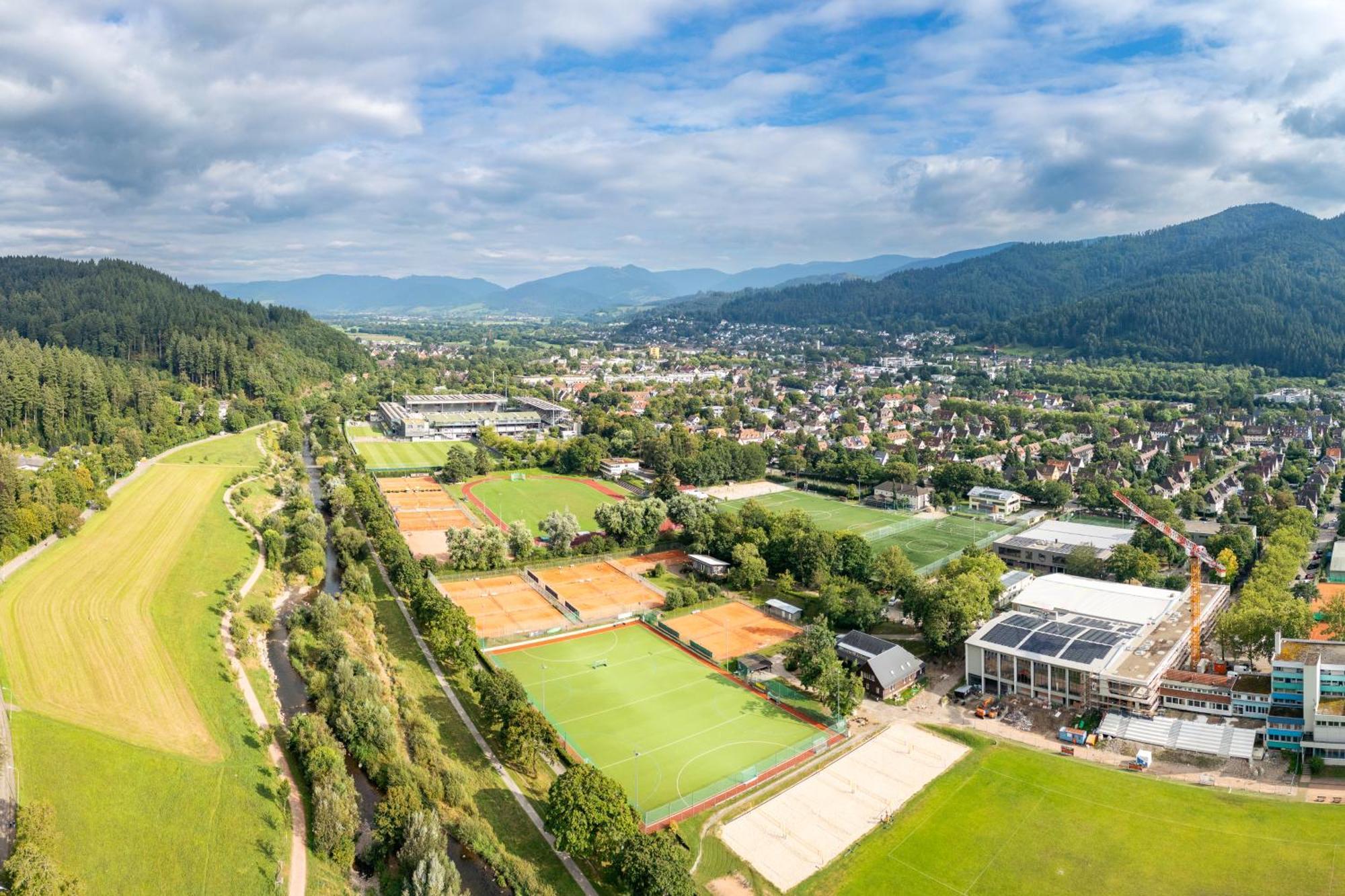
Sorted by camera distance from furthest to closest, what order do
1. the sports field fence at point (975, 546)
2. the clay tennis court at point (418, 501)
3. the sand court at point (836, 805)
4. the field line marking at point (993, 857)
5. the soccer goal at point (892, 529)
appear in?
the clay tennis court at point (418, 501) < the soccer goal at point (892, 529) < the sports field fence at point (975, 546) < the sand court at point (836, 805) < the field line marking at point (993, 857)

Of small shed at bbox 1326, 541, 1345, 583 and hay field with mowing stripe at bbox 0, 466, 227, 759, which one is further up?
hay field with mowing stripe at bbox 0, 466, 227, 759

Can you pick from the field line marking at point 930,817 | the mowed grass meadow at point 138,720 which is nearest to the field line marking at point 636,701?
the mowed grass meadow at point 138,720

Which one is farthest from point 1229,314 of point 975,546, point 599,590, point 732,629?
point 599,590

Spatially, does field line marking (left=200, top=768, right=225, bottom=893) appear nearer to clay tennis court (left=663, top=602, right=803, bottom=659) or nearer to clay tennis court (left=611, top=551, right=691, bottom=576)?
clay tennis court (left=663, top=602, right=803, bottom=659)

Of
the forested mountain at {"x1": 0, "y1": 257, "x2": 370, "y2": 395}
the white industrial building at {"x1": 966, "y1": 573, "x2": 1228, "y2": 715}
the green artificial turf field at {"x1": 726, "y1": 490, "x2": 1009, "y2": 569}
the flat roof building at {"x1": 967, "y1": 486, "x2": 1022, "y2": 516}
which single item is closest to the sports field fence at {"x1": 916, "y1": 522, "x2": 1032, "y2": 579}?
the green artificial turf field at {"x1": 726, "y1": 490, "x2": 1009, "y2": 569}

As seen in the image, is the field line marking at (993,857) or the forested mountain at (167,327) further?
the forested mountain at (167,327)

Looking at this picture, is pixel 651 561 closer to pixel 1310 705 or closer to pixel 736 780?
pixel 736 780

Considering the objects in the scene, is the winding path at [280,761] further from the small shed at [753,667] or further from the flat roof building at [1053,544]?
the flat roof building at [1053,544]
